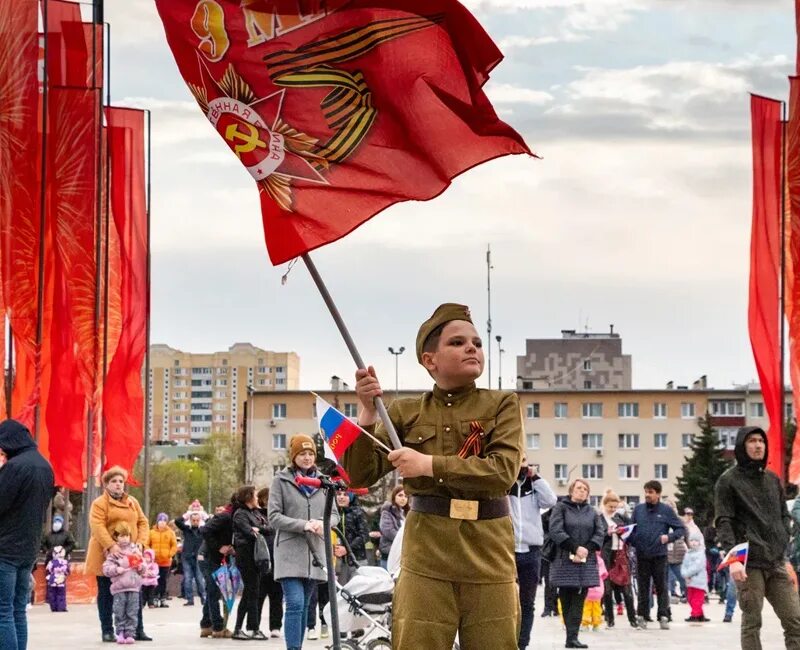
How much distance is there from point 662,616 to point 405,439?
1661 centimetres

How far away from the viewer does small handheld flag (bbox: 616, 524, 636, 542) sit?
2428 cm

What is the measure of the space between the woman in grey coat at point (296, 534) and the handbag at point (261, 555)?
4.38m

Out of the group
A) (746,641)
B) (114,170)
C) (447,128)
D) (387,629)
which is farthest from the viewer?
(114,170)

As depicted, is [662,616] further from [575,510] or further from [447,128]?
[447,128]

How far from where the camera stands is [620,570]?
24719 mm

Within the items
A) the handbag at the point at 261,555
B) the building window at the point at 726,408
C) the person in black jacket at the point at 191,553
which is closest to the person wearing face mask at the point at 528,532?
the handbag at the point at 261,555

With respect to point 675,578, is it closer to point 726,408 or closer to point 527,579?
point 527,579

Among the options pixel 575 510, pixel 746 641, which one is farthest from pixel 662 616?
pixel 746 641

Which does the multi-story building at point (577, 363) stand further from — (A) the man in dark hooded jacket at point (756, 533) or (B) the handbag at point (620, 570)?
(A) the man in dark hooded jacket at point (756, 533)

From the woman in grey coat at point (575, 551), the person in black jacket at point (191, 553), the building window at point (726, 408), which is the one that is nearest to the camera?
the woman in grey coat at point (575, 551)

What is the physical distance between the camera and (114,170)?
1267 inches

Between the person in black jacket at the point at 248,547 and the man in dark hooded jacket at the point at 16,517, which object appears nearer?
the man in dark hooded jacket at the point at 16,517

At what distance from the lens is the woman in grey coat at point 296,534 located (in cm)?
1490

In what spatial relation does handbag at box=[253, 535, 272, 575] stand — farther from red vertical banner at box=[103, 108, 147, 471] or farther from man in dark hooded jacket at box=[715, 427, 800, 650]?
red vertical banner at box=[103, 108, 147, 471]
